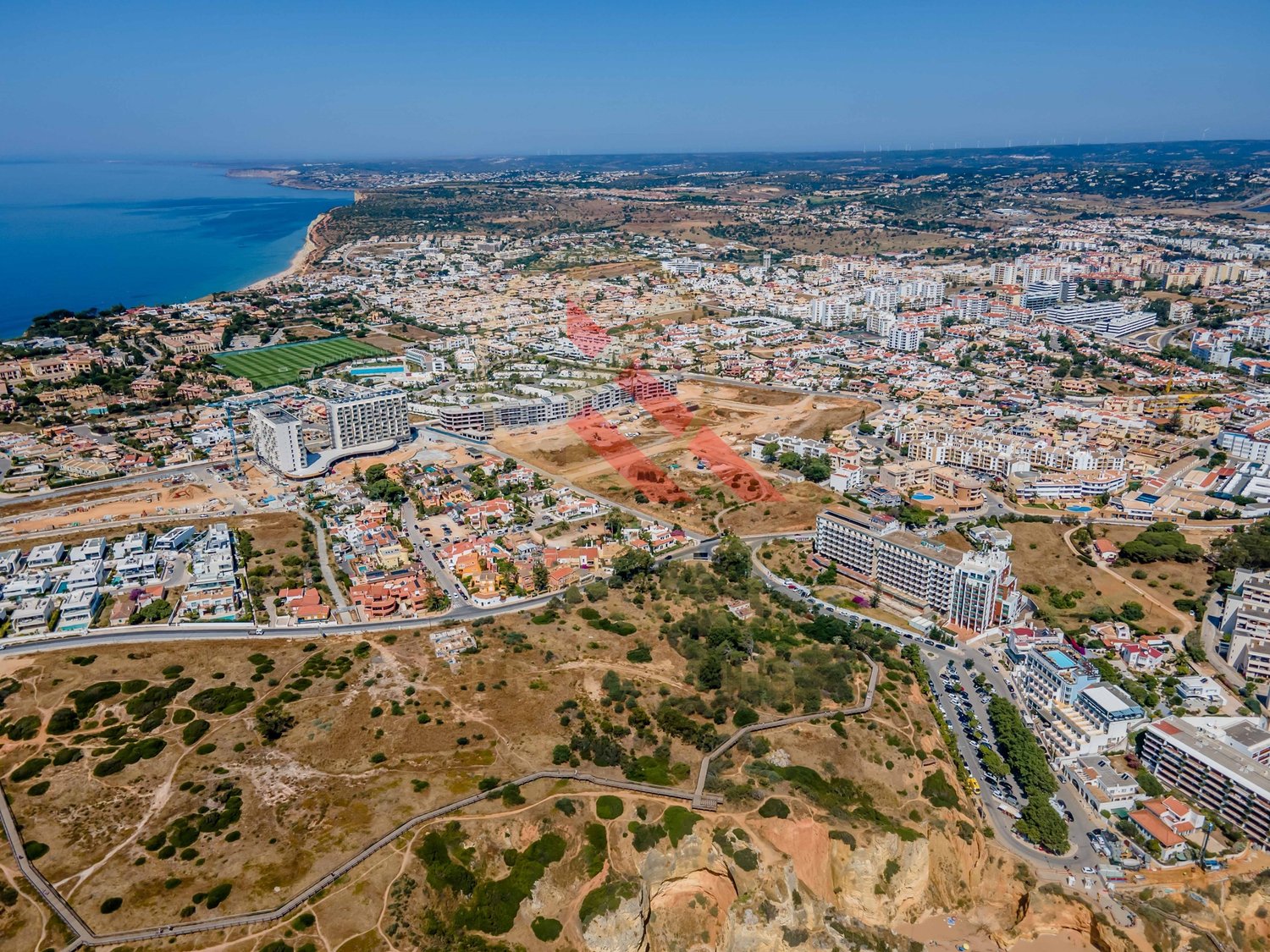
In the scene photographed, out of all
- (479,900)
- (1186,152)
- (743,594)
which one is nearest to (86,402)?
(743,594)

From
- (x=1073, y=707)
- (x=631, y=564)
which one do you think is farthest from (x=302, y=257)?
(x=1073, y=707)

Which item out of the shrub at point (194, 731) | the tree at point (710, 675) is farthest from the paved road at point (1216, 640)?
the shrub at point (194, 731)

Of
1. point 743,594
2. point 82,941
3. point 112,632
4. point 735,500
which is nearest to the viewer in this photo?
point 82,941

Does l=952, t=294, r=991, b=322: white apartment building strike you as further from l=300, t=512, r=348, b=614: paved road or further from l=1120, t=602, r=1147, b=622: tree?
l=300, t=512, r=348, b=614: paved road

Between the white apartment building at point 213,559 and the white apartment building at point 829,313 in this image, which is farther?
the white apartment building at point 829,313

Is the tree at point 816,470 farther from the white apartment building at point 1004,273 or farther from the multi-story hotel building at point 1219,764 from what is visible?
the white apartment building at point 1004,273

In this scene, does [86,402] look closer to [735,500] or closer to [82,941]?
[735,500]

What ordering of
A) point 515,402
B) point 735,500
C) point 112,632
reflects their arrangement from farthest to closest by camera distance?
point 515,402
point 735,500
point 112,632
